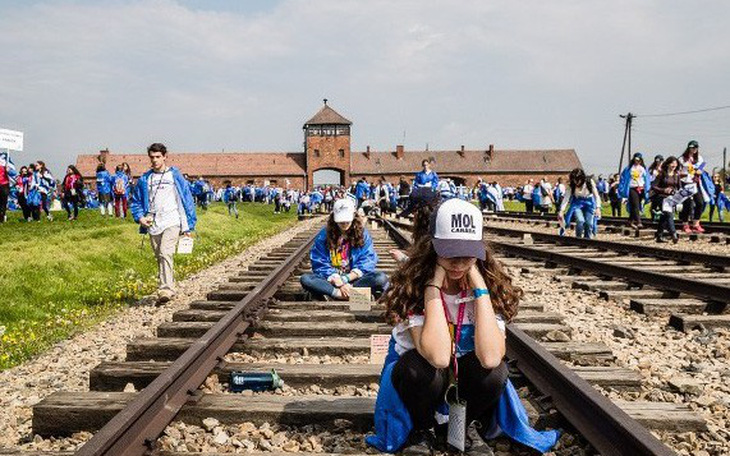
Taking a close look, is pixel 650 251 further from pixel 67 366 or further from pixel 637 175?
pixel 67 366

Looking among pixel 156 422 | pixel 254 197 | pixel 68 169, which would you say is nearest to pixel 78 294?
pixel 156 422

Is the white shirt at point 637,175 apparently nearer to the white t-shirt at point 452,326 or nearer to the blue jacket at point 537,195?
the white t-shirt at point 452,326

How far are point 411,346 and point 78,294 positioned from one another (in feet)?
20.9

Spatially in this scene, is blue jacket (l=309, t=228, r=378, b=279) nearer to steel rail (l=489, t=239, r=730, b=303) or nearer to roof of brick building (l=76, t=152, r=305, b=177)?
steel rail (l=489, t=239, r=730, b=303)

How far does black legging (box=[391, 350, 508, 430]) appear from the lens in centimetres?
283

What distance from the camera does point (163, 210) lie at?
23.8ft

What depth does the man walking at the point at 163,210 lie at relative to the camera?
7.18 metres

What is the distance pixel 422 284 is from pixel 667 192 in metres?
11.3

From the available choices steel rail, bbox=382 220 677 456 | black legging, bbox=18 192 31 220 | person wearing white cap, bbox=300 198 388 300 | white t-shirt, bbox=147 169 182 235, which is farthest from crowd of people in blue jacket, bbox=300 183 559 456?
black legging, bbox=18 192 31 220

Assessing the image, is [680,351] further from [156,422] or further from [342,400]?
[156,422]

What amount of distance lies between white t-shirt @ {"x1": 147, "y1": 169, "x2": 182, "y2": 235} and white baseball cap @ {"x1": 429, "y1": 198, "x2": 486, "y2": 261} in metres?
5.26

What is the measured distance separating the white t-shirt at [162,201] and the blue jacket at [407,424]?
4964mm

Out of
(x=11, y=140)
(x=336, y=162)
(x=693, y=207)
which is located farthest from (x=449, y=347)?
(x=336, y=162)

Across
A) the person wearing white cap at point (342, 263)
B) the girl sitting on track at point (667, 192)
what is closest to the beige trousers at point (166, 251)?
the person wearing white cap at point (342, 263)
